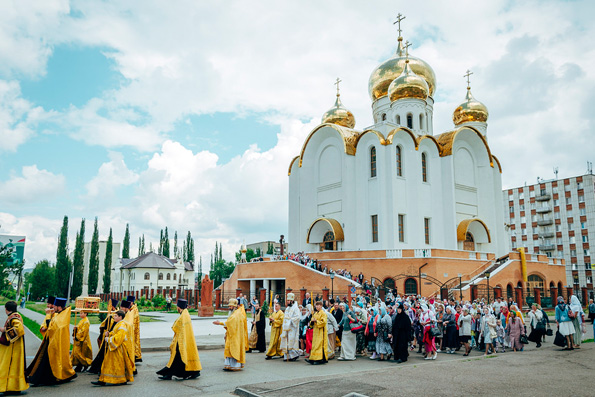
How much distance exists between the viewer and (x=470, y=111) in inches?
1588

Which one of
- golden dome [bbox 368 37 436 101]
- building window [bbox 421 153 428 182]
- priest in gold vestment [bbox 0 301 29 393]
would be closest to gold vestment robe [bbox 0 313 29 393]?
priest in gold vestment [bbox 0 301 29 393]

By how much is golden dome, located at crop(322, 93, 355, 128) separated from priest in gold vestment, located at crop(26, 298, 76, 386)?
33536 millimetres

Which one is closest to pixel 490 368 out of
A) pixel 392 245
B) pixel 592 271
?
pixel 392 245

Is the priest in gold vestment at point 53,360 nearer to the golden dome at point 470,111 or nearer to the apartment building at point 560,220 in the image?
the golden dome at point 470,111

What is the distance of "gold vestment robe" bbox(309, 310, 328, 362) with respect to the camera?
1090 centimetres

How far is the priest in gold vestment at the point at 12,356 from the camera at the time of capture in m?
7.37

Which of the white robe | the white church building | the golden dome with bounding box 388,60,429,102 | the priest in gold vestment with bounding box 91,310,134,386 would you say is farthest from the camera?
the golden dome with bounding box 388,60,429,102

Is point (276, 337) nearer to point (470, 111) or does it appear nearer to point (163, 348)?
point (163, 348)

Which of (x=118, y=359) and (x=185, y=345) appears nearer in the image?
(x=118, y=359)

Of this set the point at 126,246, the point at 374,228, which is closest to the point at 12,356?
the point at 374,228

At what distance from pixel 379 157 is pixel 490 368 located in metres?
22.5

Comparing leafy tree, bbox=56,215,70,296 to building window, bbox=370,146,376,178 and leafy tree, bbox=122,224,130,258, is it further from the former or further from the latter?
building window, bbox=370,146,376,178

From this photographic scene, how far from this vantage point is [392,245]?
30.0 meters

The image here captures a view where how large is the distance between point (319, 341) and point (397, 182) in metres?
21.5
